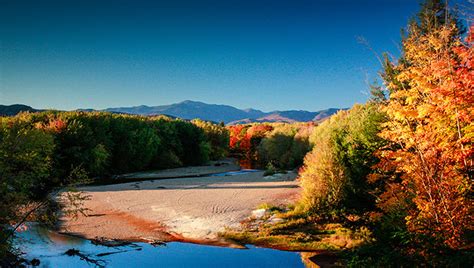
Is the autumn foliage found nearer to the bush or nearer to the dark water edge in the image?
the bush

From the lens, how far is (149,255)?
→ 46.2ft

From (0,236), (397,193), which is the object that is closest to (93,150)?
(0,236)

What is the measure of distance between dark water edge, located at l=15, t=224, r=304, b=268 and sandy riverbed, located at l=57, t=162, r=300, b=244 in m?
1.15

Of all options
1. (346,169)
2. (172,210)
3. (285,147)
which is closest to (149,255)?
(172,210)

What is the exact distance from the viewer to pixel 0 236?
10516 millimetres

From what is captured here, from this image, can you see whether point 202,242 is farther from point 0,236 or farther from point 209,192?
point 209,192

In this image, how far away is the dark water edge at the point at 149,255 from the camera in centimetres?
1310

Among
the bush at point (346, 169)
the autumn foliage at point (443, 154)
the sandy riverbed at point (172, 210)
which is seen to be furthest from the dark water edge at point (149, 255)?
the bush at point (346, 169)

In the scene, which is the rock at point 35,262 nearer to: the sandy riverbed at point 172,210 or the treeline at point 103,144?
the sandy riverbed at point 172,210

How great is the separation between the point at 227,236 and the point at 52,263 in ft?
24.5

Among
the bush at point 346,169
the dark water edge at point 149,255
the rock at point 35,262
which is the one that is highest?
the bush at point 346,169

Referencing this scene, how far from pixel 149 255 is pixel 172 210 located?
27.9ft

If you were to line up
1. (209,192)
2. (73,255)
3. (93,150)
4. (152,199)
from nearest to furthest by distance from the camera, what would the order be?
(73,255)
(152,199)
(209,192)
(93,150)

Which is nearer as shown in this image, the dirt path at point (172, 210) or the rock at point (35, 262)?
the rock at point (35, 262)
